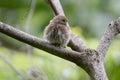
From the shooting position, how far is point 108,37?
186 centimetres

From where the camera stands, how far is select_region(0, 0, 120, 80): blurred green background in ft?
8.27

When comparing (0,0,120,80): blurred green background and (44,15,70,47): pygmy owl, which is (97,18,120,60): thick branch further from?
(0,0,120,80): blurred green background

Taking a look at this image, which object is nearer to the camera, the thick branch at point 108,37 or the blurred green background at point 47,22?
the thick branch at point 108,37

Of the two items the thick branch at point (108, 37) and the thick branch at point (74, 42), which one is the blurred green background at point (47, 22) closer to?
the thick branch at point (74, 42)

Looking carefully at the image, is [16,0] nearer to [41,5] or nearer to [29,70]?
[41,5]

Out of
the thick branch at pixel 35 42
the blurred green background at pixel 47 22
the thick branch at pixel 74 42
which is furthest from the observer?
the blurred green background at pixel 47 22

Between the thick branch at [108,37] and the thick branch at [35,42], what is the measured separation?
0.12 metres

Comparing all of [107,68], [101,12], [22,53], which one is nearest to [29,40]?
[107,68]

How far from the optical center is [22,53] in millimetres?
2814

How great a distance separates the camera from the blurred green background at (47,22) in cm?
252

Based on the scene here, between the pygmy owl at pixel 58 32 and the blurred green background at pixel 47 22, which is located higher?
the pygmy owl at pixel 58 32

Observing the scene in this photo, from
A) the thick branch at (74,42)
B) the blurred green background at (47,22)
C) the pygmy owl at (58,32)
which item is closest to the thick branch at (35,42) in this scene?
the pygmy owl at (58,32)

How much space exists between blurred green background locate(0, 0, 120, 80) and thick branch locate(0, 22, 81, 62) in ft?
2.05

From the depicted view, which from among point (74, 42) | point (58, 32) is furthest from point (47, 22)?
point (58, 32)
